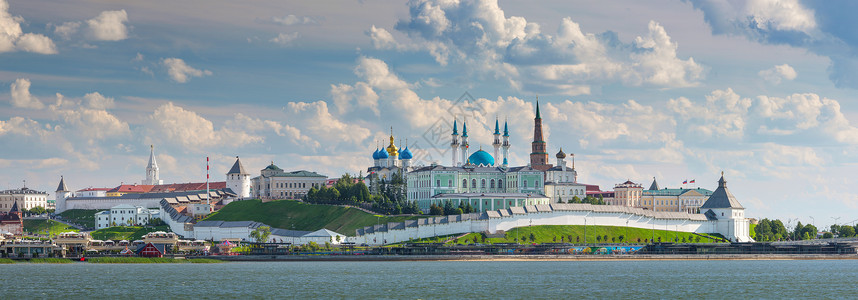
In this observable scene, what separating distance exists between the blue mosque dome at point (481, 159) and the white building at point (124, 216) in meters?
51.1

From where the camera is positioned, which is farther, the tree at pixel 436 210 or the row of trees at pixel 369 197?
the row of trees at pixel 369 197

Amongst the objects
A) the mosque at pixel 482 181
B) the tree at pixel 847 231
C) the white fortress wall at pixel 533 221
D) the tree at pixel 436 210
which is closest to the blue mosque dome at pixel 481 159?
the mosque at pixel 482 181

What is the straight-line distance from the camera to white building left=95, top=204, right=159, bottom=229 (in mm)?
182625

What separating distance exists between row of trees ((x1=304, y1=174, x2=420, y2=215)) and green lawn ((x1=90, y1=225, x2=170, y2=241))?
24055 mm

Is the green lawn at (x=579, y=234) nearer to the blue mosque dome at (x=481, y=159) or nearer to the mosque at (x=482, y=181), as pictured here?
the mosque at (x=482, y=181)

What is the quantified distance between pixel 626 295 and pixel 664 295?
2.71 metres

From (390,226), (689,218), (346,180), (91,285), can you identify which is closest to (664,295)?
(91,285)

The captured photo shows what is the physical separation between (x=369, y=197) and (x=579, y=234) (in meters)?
37.0

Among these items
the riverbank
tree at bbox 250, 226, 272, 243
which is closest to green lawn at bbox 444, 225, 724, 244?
the riverbank

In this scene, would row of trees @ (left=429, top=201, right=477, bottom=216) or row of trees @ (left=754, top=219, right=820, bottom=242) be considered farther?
row of trees @ (left=754, top=219, right=820, bottom=242)

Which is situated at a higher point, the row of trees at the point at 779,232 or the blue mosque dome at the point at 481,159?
the blue mosque dome at the point at 481,159

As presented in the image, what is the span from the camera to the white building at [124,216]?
599 feet

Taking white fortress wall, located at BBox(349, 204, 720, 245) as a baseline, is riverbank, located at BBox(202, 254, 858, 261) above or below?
below

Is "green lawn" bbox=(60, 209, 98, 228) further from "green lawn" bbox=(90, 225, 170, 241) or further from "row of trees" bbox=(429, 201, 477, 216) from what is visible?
"row of trees" bbox=(429, 201, 477, 216)
